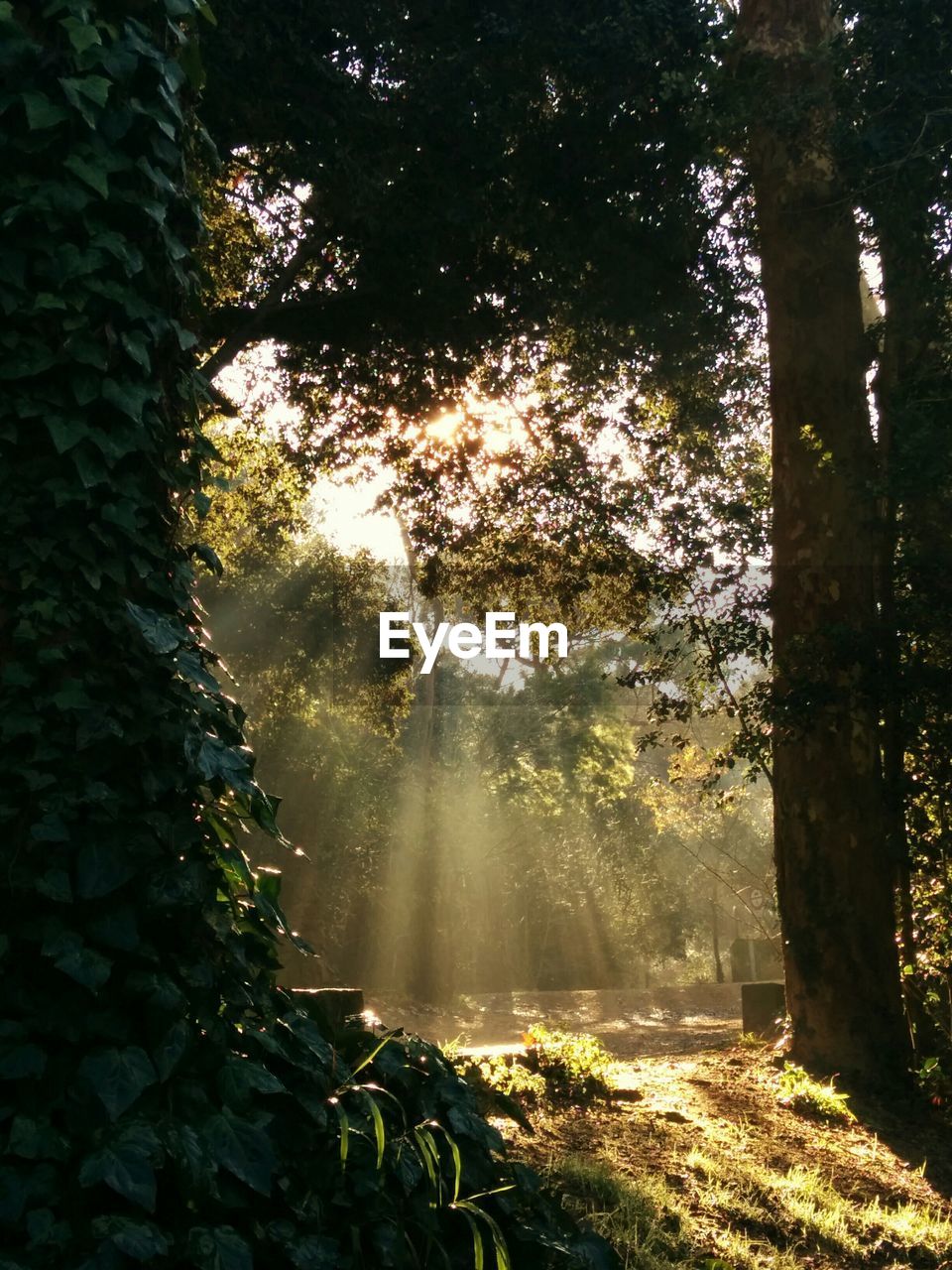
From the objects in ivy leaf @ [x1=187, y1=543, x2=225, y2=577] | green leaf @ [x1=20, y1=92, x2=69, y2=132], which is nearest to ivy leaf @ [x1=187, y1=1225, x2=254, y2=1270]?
ivy leaf @ [x1=187, y1=543, x2=225, y2=577]

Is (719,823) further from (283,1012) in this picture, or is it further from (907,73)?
(283,1012)

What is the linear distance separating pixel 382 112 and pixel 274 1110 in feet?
25.8

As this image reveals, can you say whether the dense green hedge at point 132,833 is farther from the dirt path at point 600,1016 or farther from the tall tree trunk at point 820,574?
the dirt path at point 600,1016

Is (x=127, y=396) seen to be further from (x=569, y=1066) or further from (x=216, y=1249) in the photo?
(x=569, y=1066)

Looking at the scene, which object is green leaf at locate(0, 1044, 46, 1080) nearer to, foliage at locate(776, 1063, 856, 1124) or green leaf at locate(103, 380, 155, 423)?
green leaf at locate(103, 380, 155, 423)

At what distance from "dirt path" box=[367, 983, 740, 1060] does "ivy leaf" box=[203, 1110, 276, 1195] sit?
14395mm

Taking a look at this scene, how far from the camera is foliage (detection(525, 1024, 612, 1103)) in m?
7.99

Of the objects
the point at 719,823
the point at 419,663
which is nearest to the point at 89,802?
the point at 419,663

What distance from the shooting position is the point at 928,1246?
543cm

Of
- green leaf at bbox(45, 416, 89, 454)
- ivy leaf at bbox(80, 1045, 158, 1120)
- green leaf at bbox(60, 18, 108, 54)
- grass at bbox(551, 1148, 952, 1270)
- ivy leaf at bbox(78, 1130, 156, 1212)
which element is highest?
green leaf at bbox(60, 18, 108, 54)

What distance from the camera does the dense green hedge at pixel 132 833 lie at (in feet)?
9.32

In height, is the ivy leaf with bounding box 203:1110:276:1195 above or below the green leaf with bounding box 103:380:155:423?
below

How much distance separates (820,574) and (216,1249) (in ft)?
27.0

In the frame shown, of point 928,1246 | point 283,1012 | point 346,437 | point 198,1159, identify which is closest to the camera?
point 198,1159
